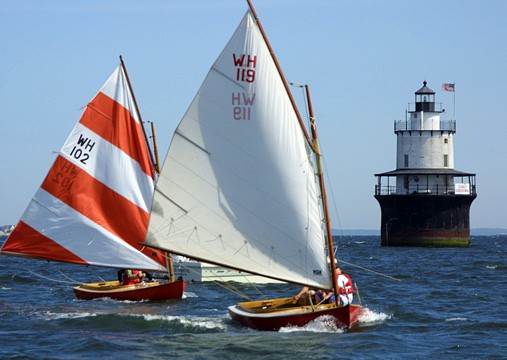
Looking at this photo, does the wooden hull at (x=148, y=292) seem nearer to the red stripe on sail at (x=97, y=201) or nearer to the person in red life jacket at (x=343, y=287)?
the red stripe on sail at (x=97, y=201)

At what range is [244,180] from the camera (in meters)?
27.1

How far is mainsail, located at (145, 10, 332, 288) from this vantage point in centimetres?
2675

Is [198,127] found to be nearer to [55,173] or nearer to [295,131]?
[295,131]

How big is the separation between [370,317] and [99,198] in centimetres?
1028

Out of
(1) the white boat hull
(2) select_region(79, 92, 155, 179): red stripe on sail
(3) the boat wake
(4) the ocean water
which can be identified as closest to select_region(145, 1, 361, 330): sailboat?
(4) the ocean water

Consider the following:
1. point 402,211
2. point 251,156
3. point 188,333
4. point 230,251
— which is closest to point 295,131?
point 251,156

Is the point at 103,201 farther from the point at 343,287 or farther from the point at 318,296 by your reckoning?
the point at 343,287

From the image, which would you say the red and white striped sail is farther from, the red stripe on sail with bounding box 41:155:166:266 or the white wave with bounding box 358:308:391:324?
the white wave with bounding box 358:308:391:324

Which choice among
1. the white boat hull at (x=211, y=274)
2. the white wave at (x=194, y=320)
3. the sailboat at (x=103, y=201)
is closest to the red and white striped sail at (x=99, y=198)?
the sailboat at (x=103, y=201)

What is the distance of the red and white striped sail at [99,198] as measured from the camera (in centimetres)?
3525

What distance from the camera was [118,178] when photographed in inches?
1395

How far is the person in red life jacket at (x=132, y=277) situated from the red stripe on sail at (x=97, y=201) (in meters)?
1.67

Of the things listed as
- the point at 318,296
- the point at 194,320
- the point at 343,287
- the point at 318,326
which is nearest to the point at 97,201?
the point at 194,320

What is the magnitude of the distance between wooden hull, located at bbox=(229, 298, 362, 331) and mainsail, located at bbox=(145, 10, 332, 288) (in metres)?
0.82
